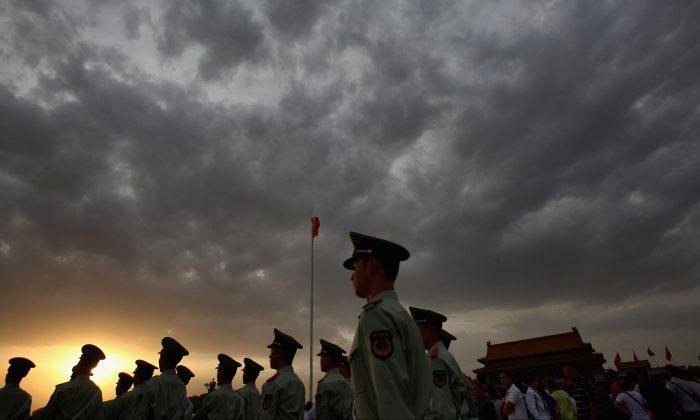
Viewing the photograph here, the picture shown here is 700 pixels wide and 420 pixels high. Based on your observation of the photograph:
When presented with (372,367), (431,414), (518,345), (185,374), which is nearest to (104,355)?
(185,374)

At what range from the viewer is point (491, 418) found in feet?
32.6

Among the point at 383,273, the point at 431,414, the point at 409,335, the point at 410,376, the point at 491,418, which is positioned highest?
the point at 383,273

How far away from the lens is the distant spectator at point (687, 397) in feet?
26.5

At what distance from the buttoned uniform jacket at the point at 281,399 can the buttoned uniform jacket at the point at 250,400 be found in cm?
187

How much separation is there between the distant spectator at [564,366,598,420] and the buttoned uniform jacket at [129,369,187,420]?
8890 millimetres

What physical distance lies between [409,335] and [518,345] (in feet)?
145

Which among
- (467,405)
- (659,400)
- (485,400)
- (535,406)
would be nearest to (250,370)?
(467,405)

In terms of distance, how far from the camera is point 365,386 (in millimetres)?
2402

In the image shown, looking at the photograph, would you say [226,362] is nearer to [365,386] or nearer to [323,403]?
[323,403]

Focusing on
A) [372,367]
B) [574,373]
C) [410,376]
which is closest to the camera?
[372,367]

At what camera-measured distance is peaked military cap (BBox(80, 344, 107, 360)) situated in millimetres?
7332

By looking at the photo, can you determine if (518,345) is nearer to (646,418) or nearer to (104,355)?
(646,418)

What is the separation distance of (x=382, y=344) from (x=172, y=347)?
20.6 ft

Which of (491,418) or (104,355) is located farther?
(491,418)
